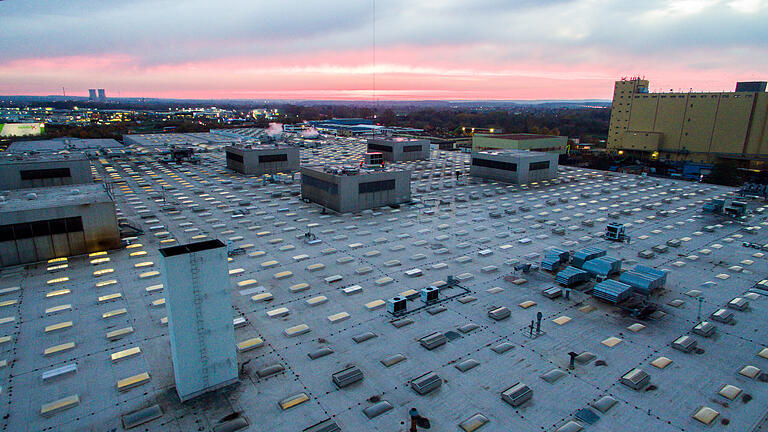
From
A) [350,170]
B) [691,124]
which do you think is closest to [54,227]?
[350,170]

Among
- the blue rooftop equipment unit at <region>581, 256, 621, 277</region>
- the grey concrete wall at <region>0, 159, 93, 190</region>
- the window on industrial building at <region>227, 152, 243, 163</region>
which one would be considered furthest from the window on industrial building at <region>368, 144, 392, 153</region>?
the blue rooftop equipment unit at <region>581, 256, 621, 277</region>

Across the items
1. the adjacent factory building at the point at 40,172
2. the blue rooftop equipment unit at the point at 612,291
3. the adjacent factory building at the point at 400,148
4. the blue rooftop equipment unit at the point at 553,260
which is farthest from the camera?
the adjacent factory building at the point at 400,148

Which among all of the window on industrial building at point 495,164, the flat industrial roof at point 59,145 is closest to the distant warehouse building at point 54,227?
the window on industrial building at point 495,164

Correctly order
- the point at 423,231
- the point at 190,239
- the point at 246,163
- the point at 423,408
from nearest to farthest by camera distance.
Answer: the point at 423,408
the point at 190,239
the point at 423,231
the point at 246,163

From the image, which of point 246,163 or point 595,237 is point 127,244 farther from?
point 595,237

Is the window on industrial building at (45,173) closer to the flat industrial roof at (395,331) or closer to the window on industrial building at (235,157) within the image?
the flat industrial roof at (395,331)

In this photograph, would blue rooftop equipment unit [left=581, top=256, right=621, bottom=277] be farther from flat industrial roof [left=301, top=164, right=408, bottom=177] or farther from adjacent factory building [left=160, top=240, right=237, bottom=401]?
flat industrial roof [left=301, top=164, right=408, bottom=177]

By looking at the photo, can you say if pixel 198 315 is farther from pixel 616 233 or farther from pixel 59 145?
pixel 59 145

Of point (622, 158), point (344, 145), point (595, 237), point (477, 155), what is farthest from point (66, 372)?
point (622, 158)
